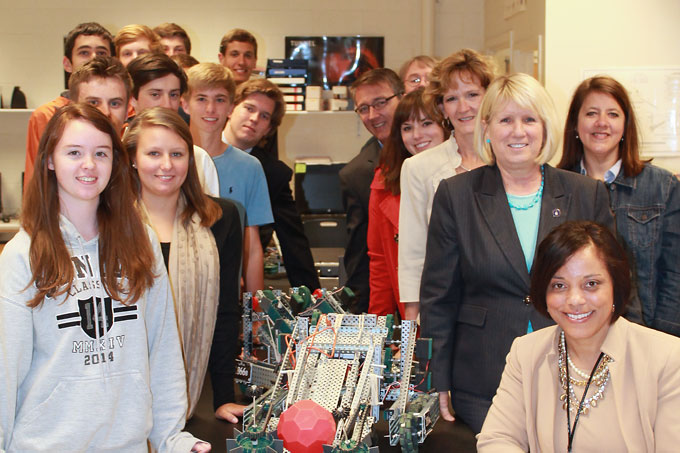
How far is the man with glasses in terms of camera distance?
3416 mm

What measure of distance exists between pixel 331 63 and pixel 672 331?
402 cm

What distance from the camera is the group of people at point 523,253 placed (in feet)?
5.50

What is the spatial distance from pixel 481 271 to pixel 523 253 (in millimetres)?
128

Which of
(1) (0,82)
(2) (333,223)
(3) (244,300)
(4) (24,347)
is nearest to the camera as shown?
(4) (24,347)

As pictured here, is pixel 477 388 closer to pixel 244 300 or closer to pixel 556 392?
pixel 556 392

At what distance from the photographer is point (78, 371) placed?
5.62 feet

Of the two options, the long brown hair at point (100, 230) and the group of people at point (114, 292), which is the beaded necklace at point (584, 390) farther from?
the long brown hair at point (100, 230)

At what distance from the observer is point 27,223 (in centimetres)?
175

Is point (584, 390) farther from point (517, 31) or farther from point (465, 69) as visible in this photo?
point (517, 31)

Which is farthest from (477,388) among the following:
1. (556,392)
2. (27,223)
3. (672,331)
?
(27,223)

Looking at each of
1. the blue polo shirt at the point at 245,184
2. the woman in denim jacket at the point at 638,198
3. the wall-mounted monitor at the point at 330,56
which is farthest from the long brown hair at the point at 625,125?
the wall-mounted monitor at the point at 330,56

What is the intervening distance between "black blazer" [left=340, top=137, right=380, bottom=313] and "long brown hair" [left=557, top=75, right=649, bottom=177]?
0.91 meters

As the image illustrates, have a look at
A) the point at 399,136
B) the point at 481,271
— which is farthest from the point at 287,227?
the point at 481,271

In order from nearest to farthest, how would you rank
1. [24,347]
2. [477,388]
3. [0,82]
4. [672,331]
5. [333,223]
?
[24,347], [477,388], [672,331], [333,223], [0,82]
